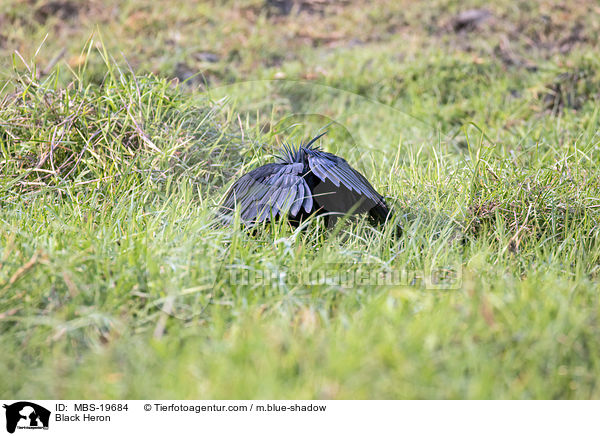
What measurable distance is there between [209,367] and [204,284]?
16.0 inches

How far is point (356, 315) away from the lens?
1.65 metres

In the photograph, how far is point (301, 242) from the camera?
2119mm

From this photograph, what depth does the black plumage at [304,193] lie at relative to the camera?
2096 mm

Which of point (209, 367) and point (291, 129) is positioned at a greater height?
point (291, 129)

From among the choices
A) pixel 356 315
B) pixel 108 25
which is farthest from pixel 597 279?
pixel 108 25

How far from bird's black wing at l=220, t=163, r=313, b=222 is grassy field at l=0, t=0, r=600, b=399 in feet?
0.29

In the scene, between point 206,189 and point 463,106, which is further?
point 463,106

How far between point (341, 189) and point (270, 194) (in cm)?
28

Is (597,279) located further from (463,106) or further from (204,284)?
(463,106)

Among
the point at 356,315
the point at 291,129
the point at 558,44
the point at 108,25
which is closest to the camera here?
the point at 356,315
